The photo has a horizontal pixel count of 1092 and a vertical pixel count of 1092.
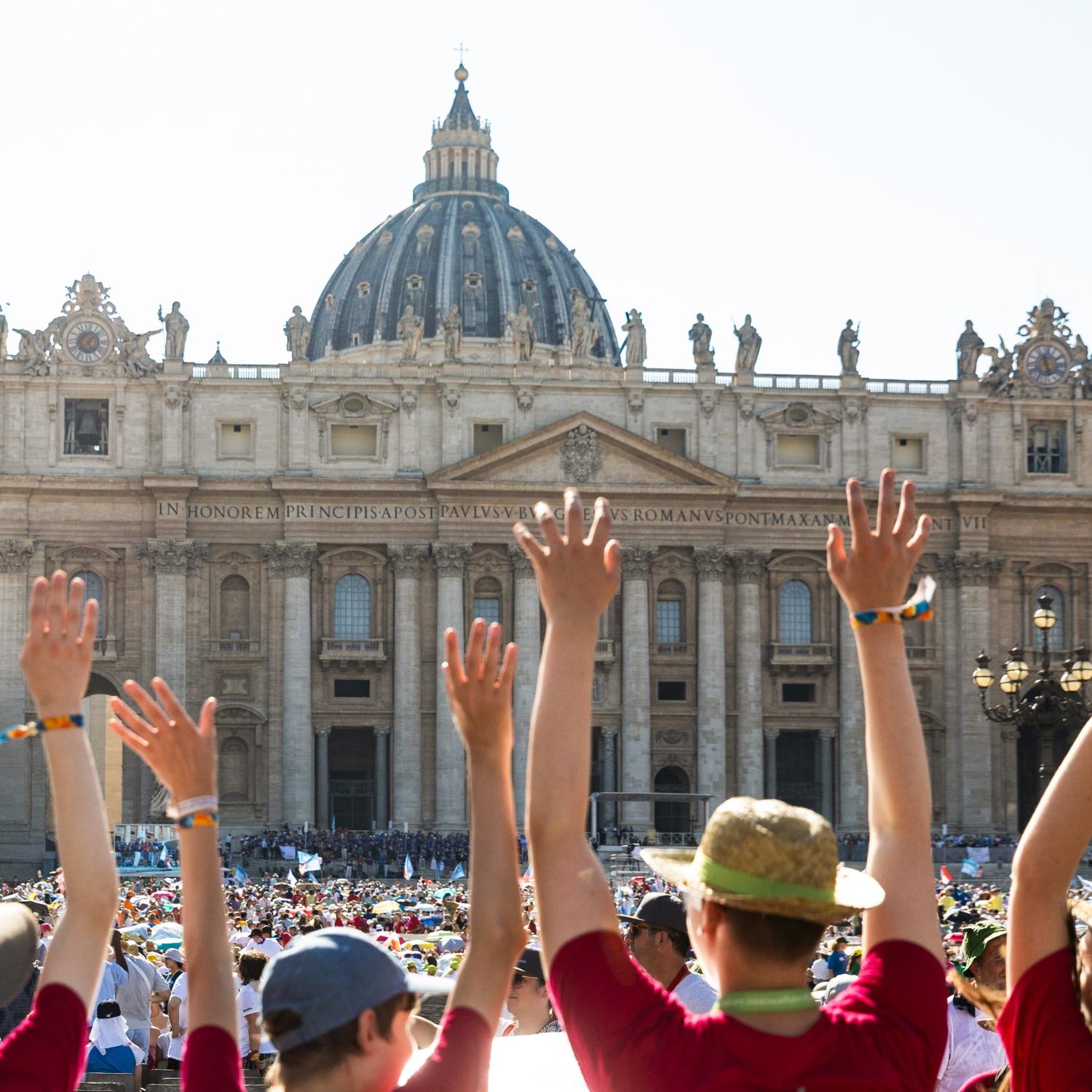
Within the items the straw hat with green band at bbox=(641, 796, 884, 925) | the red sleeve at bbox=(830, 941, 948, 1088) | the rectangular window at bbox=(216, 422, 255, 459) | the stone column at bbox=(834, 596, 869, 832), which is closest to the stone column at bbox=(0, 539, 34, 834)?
the rectangular window at bbox=(216, 422, 255, 459)

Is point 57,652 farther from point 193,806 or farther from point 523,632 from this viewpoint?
point 523,632

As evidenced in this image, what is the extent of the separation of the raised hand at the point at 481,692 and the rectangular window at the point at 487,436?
65.7 metres

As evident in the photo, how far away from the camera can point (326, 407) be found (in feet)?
233

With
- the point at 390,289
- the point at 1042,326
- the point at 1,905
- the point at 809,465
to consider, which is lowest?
the point at 1,905

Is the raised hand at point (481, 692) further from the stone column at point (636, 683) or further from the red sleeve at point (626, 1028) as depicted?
the stone column at point (636, 683)

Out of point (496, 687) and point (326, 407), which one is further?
point (326, 407)

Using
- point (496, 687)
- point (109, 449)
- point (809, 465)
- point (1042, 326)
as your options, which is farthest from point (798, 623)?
point (496, 687)

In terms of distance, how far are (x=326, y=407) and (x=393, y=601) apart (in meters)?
6.73

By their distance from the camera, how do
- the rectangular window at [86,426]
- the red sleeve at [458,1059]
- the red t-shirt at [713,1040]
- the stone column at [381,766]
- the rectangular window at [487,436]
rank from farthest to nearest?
the rectangular window at [487,436] < the rectangular window at [86,426] < the stone column at [381,766] < the red sleeve at [458,1059] < the red t-shirt at [713,1040]

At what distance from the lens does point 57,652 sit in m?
5.61

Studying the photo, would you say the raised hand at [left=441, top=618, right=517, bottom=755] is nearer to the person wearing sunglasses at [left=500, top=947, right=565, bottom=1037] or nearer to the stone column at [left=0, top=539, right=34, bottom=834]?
the person wearing sunglasses at [left=500, top=947, right=565, bottom=1037]

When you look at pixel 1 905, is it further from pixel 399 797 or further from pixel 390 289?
pixel 390 289

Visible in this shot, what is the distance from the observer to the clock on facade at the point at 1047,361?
74500 millimetres

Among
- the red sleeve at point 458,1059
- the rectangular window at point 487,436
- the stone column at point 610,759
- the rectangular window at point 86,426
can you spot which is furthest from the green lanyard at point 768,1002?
the rectangular window at point 86,426
